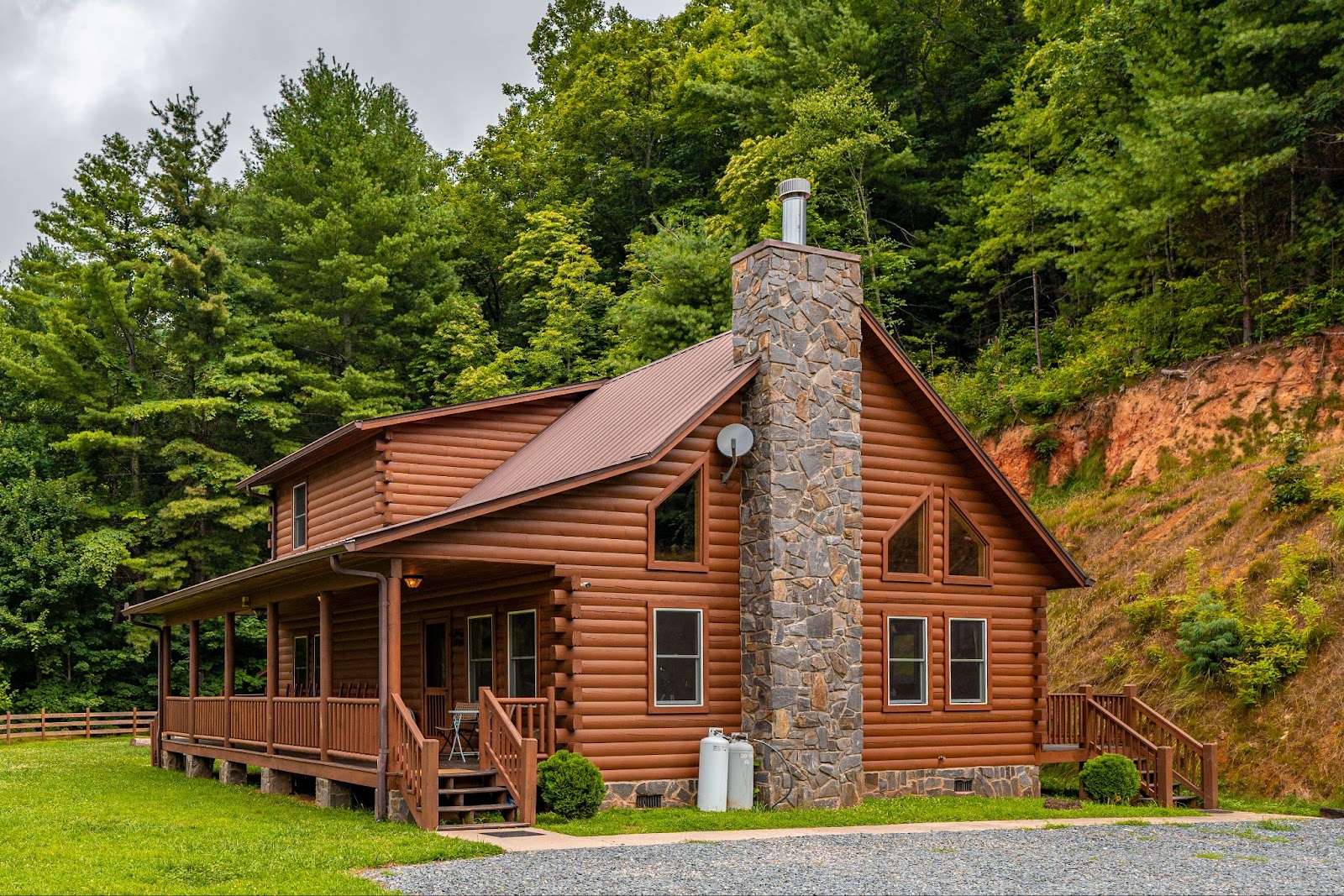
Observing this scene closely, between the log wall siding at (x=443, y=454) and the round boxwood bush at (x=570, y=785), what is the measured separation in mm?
6260

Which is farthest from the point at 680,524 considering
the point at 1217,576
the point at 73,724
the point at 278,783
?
the point at 73,724

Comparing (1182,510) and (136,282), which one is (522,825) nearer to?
(1182,510)

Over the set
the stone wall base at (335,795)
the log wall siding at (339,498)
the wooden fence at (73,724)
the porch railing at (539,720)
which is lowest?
the wooden fence at (73,724)

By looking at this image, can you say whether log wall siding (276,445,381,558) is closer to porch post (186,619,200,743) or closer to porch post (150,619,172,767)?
porch post (186,619,200,743)

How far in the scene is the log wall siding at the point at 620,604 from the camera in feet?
50.6

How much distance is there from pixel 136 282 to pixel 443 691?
80.6 ft

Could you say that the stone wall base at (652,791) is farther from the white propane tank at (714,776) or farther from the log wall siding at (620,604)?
the white propane tank at (714,776)

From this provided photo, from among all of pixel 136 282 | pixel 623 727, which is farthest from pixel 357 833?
pixel 136 282

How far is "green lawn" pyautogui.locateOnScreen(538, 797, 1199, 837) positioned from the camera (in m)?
14.0

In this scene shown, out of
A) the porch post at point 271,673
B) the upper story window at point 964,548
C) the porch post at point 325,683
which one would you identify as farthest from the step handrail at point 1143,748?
the porch post at point 271,673

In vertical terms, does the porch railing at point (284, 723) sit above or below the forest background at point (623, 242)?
below

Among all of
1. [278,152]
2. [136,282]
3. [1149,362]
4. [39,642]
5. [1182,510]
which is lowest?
[39,642]

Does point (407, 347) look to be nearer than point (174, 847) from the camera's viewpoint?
No

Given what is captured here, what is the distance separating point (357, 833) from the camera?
12906 mm
